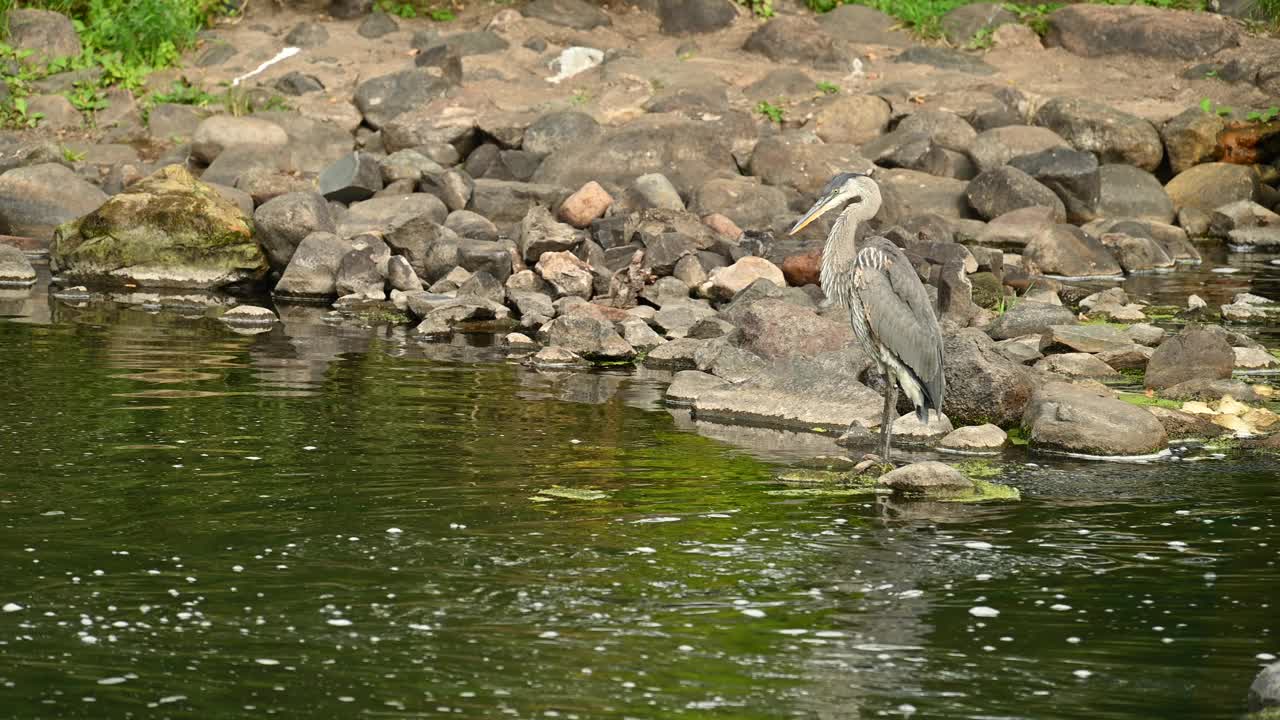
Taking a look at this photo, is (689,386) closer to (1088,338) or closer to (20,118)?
(1088,338)

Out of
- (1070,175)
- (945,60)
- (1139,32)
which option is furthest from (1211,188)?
(945,60)

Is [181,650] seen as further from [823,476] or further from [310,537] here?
[823,476]

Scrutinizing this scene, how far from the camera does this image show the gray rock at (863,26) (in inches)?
1079

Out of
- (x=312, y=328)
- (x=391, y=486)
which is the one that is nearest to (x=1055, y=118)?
(x=312, y=328)

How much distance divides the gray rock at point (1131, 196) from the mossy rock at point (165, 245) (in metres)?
11.6

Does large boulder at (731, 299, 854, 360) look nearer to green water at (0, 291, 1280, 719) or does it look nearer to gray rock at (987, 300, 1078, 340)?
green water at (0, 291, 1280, 719)

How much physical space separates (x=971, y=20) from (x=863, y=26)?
1797 millimetres

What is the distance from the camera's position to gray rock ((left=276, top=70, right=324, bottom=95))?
2525 cm

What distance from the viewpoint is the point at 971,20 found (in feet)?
90.6

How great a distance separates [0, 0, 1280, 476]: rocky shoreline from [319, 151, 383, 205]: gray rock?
55 mm

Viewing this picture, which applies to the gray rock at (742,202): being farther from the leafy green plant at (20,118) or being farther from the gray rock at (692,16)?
the leafy green plant at (20,118)

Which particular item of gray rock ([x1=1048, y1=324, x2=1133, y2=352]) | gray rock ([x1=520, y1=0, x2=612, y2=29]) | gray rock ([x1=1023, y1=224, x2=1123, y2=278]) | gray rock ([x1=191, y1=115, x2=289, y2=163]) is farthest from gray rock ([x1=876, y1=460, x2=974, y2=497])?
gray rock ([x1=520, y1=0, x2=612, y2=29])

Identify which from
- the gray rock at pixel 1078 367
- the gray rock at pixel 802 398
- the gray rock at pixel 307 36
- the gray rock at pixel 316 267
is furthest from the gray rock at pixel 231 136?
the gray rock at pixel 1078 367

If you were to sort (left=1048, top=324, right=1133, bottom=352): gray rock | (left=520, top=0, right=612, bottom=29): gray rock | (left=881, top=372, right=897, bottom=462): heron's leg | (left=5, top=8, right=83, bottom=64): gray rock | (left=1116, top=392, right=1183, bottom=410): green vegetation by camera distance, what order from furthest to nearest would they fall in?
(left=520, top=0, right=612, bottom=29): gray rock → (left=5, top=8, right=83, bottom=64): gray rock → (left=1048, top=324, right=1133, bottom=352): gray rock → (left=1116, top=392, right=1183, bottom=410): green vegetation → (left=881, top=372, right=897, bottom=462): heron's leg
